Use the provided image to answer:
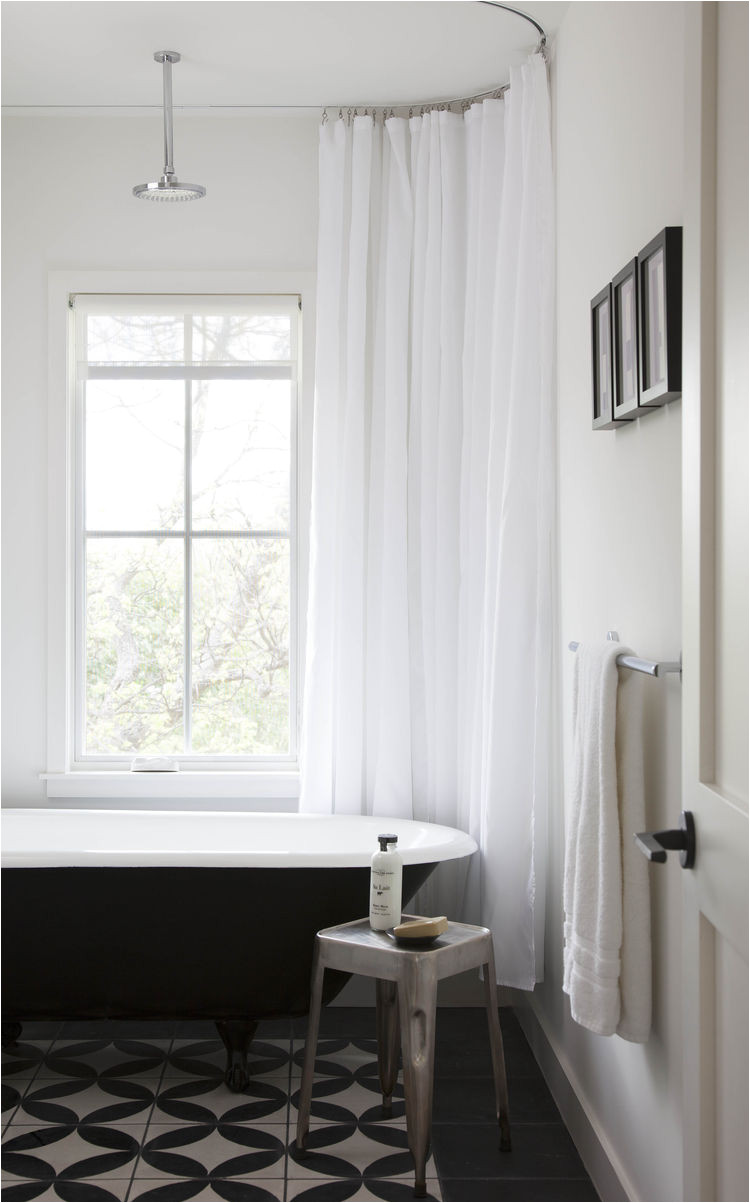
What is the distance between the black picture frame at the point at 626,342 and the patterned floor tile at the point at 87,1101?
2097mm

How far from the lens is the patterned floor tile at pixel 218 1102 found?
8.76 feet

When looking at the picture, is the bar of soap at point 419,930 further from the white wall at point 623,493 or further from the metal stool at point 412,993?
the white wall at point 623,493

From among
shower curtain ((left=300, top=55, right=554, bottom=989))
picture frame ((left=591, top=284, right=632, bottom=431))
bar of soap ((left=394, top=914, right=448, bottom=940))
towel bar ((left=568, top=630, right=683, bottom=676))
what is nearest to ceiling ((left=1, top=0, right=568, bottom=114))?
shower curtain ((left=300, top=55, right=554, bottom=989))

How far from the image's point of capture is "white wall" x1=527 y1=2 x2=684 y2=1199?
1846 millimetres

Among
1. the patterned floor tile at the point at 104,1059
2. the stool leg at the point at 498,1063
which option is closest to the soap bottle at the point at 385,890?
the stool leg at the point at 498,1063

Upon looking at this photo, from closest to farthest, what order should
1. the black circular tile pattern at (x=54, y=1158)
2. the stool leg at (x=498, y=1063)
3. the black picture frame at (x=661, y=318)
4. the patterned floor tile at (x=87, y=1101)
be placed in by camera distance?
the black picture frame at (x=661, y=318) < the black circular tile pattern at (x=54, y=1158) < the stool leg at (x=498, y=1063) < the patterned floor tile at (x=87, y=1101)

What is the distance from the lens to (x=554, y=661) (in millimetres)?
3098

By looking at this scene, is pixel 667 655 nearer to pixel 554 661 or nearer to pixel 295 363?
pixel 554 661

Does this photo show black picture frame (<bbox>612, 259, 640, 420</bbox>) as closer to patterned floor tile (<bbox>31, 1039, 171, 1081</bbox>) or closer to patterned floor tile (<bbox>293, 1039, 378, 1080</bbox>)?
patterned floor tile (<bbox>293, 1039, 378, 1080</bbox>)

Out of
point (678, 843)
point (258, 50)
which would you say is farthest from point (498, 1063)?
point (258, 50)

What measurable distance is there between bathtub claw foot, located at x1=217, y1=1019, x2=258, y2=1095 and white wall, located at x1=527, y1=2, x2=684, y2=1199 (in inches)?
33.2

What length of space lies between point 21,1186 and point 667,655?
1.85 meters

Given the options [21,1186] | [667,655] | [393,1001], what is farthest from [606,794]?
[21,1186]

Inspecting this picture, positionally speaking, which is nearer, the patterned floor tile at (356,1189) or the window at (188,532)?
the patterned floor tile at (356,1189)
